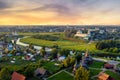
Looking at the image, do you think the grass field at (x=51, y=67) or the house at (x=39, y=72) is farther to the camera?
the grass field at (x=51, y=67)

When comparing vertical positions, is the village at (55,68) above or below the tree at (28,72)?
below

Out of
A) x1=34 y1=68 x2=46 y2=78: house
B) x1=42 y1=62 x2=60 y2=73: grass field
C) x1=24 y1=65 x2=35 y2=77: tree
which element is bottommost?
x1=42 y1=62 x2=60 y2=73: grass field

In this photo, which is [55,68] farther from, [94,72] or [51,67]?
[94,72]

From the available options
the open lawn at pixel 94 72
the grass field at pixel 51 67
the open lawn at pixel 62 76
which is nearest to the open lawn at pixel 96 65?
the open lawn at pixel 94 72

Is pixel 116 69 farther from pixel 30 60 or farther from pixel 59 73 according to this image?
pixel 30 60

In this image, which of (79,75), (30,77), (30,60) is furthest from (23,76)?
(30,60)

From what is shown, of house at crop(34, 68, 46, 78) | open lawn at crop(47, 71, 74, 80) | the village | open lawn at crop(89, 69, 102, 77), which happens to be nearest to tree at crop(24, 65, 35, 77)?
the village

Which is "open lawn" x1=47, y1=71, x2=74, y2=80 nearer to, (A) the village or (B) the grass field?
(A) the village

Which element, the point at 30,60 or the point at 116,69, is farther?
the point at 30,60

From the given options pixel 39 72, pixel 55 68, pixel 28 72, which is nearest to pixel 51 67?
pixel 55 68

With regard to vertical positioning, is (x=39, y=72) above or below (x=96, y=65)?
above

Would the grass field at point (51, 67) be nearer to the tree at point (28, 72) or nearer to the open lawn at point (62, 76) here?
the open lawn at point (62, 76)
